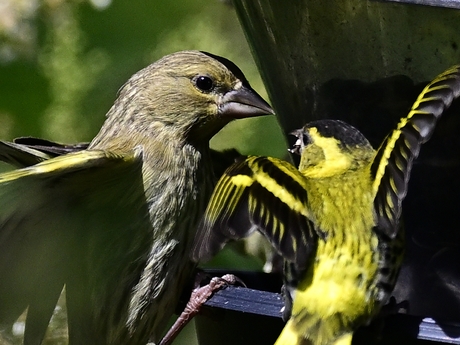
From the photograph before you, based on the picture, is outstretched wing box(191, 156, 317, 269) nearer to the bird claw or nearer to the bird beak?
the bird claw

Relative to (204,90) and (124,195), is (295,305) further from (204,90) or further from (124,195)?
(204,90)

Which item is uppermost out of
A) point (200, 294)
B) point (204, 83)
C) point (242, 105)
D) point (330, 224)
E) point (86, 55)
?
point (86, 55)

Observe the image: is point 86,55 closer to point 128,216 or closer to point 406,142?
point 128,216

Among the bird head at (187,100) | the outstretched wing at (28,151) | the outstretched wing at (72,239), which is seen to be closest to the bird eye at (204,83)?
the bird head at (187,100)

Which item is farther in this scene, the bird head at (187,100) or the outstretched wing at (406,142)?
the bird head at (187,100)

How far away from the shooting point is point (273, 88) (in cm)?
328

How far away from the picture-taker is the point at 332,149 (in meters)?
2.85

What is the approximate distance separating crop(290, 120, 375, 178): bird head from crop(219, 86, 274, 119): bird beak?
0.39 meters

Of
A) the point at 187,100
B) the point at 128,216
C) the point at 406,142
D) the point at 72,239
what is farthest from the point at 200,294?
the point at 406,142

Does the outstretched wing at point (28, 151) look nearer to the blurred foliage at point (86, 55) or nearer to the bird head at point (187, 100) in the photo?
the bird head at point (187, 100)

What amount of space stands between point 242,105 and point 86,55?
1.59m

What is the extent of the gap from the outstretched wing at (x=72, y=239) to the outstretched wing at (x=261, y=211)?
532 millimetres

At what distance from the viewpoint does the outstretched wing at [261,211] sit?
248cm

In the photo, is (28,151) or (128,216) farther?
(128,216)
